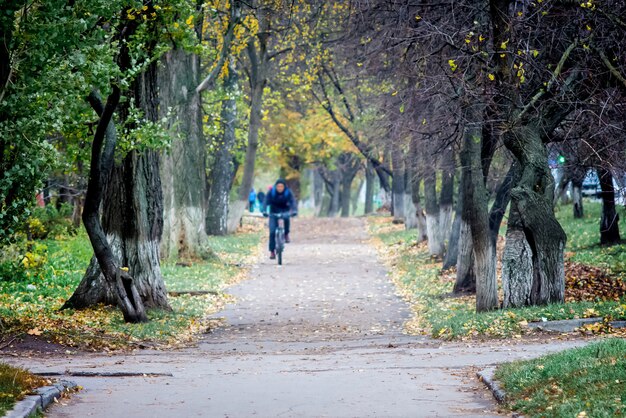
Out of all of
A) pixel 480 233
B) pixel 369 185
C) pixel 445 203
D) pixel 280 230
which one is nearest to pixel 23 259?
pixel 480 233

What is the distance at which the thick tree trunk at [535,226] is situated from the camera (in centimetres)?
1570

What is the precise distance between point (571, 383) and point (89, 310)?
382 inches

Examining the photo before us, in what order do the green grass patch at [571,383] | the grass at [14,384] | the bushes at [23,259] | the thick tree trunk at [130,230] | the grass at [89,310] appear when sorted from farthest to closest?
the bushes at [23,259] < the thick tree trunk at [130,230] < the grass at [89,310] < the grass at [14,384] < the green grass patch at [571,383]

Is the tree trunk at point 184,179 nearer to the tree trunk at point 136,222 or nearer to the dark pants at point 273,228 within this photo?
the dark pants at point 273,228

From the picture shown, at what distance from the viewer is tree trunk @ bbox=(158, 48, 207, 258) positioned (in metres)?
27.2

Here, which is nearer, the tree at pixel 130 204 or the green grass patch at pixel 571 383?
the green grass patch at pixel 571 383

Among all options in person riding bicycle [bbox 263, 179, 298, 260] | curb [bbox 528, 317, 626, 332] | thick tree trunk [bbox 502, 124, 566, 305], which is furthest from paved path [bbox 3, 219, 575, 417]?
person riding bicycle [bbox 263, 179, 298, 260]

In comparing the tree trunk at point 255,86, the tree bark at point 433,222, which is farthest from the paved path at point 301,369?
the tree trunk at point 255,86

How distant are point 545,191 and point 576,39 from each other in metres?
2.44

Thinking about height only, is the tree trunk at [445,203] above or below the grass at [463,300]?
above

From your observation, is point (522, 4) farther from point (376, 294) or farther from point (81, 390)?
point (81, 390)

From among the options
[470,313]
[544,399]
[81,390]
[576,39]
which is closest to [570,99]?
[576,39]

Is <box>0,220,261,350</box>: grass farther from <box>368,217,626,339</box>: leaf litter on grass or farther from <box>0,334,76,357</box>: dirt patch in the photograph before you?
<box>368,217,626,339</box>: leaf litter on grass

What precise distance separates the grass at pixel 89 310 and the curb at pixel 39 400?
4266 mm
